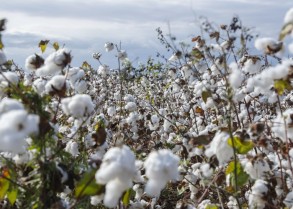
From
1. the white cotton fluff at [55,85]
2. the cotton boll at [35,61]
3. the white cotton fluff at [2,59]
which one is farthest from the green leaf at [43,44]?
the white cotton fluff at [55,85]

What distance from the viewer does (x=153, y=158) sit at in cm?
172

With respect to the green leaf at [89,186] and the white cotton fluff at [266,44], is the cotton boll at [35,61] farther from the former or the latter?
the white cotton fluff at [266,44]

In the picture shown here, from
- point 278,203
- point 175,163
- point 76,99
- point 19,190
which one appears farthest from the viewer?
point 278,203

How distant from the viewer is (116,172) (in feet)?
5.50

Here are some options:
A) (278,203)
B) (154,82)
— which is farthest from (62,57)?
(154,82)

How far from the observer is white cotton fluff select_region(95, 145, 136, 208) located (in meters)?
1.68

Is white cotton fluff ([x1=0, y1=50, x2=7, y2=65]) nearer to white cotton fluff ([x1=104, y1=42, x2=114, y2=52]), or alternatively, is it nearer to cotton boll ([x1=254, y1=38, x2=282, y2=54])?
cotton boll ([x1=254, y1=38, x2=282, y2=54])

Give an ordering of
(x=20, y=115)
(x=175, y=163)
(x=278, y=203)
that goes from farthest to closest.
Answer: (x=278, y=203) < (x=175, y=163) < (x=20, y=115)

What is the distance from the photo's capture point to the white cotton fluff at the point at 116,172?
168 centimetres

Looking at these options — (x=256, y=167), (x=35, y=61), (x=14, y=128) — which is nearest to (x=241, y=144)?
(x=256, y=167)

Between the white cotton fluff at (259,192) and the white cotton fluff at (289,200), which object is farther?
the white cotton fluff at (289,200)

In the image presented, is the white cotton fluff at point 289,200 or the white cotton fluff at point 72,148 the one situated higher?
the white cotton fluff at point 289,200

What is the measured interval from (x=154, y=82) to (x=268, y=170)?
28.2ft

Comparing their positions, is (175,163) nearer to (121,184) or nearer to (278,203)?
(121,184)
